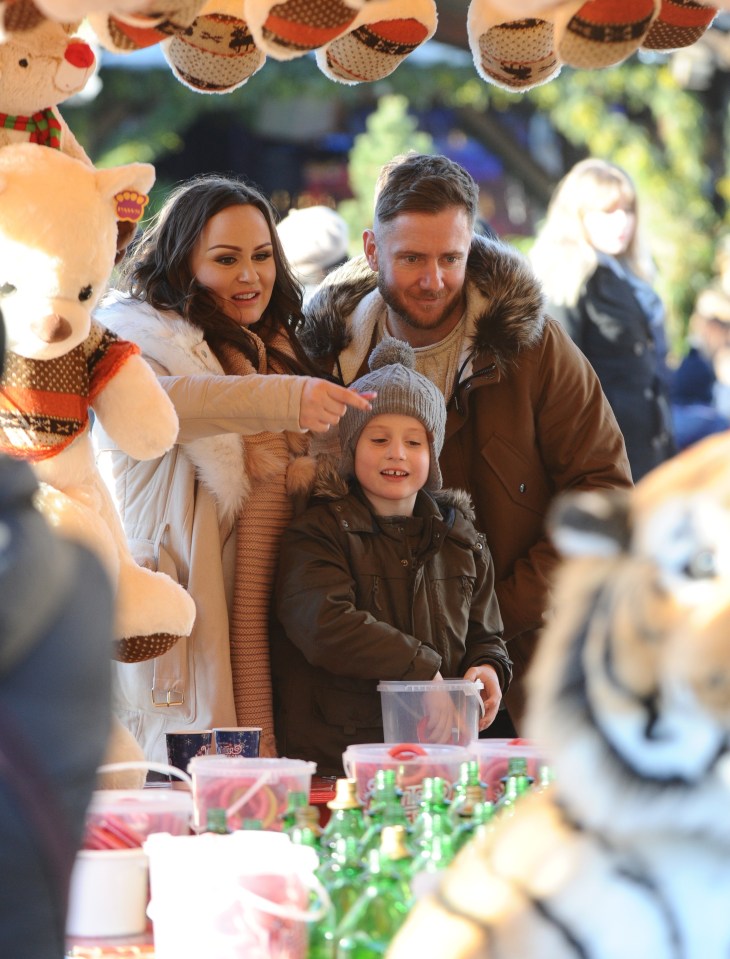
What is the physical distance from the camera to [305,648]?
2570mm

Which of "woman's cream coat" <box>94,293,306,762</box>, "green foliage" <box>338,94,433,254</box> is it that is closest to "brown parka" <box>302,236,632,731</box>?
"woman's cream coat" <box>94,293,306,762</box>

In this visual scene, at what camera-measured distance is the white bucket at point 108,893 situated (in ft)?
4.76

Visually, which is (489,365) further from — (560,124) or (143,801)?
(560,124)

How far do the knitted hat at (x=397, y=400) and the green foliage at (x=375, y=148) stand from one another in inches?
269

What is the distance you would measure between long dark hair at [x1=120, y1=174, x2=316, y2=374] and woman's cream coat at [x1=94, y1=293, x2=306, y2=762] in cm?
6

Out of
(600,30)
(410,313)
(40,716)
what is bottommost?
(40,716)

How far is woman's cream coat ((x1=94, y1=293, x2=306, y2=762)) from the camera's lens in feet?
8.41

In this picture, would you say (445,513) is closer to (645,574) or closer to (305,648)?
(305,648)

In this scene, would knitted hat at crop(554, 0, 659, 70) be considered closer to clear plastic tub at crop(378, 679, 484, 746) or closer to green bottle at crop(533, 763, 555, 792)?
green bottle at crop(533, 763, 555, 792)

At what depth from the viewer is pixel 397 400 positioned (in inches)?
105

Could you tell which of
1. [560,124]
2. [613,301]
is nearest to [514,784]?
[613,301]

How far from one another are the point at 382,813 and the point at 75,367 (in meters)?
0.81

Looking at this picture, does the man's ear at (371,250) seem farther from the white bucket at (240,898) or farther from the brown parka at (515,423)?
the white bucket at (240,898)

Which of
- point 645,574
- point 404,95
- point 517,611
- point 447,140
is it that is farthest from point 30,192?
point 447,140
